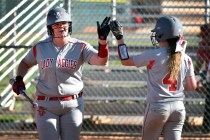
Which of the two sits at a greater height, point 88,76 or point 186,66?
point 186,66

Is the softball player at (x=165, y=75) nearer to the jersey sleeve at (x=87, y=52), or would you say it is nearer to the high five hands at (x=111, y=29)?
the high five hands at (x=111, y=29)

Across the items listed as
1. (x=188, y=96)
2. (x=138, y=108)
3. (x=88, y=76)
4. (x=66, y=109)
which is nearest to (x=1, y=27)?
(x=88, y=76)

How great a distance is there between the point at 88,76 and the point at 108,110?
2.36 feet

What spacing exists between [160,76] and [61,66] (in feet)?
3.16

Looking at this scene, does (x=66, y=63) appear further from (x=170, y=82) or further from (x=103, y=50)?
(x=170, y=82)

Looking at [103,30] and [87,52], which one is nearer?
[103,30]

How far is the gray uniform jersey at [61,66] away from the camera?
5.74m

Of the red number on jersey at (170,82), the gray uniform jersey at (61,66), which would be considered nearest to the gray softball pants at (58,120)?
the gray uniform jersey at (61,66)

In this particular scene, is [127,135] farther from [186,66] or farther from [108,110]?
[186,66]

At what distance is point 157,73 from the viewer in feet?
18.0

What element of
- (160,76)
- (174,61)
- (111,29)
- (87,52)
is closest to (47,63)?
(87,52)

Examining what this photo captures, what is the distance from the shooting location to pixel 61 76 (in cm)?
577

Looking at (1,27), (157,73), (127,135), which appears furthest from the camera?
(1,27)

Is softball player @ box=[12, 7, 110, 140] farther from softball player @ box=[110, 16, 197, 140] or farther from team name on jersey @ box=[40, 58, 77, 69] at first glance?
softball player @ box=[110, 16, 197, 140]
